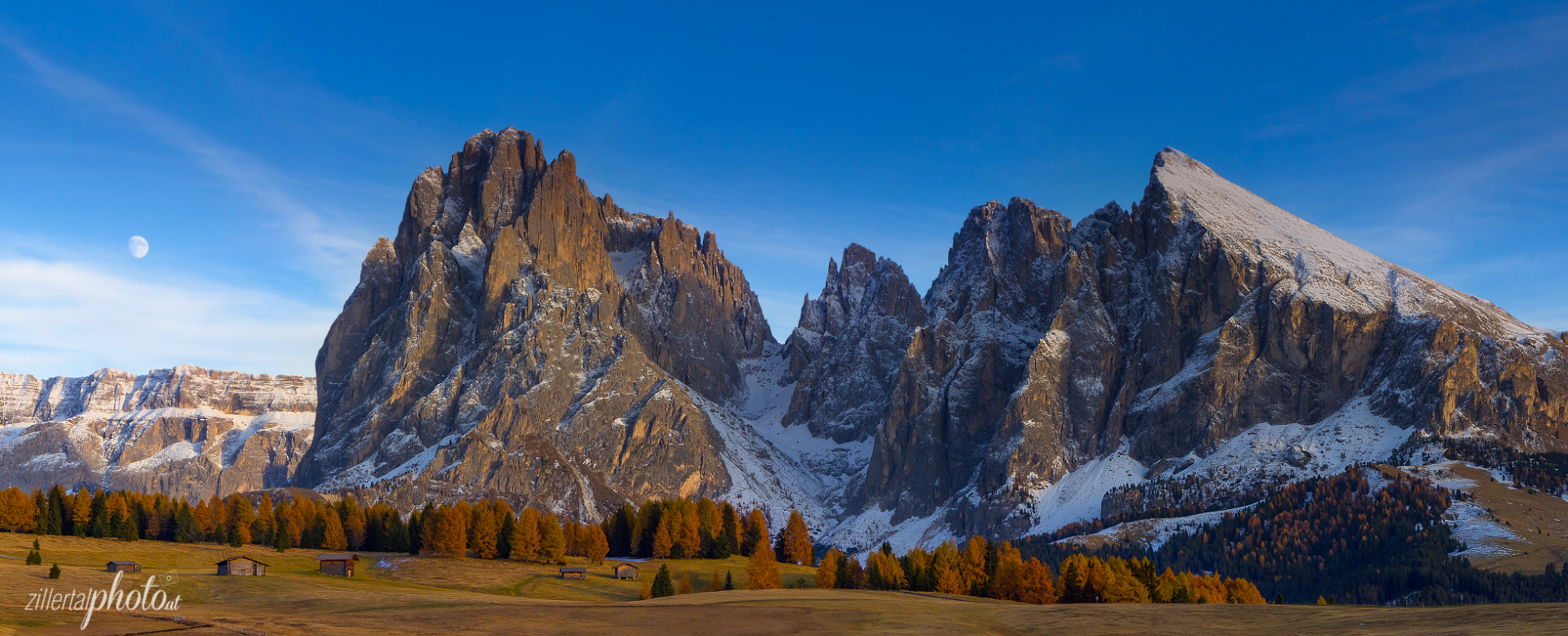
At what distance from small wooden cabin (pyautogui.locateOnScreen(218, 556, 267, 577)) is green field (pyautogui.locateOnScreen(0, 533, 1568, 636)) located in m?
3.24

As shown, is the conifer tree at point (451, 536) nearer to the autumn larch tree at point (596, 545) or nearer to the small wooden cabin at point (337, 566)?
the small wooden cabin at point (337, 566)

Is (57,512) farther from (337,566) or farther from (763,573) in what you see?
(763,573)

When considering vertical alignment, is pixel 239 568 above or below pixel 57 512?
below

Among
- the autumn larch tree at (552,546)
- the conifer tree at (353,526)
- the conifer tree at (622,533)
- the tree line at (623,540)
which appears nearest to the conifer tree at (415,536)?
the tree line at (623,540)

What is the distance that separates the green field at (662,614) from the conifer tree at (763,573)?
59.6ft

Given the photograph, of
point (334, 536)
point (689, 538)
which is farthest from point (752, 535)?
point (334, 536)

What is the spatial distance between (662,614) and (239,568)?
203ft

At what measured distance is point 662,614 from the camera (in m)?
82.1

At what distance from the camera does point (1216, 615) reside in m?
75.1

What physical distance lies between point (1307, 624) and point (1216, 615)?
887 centimetres

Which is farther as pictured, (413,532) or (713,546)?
(713,546)

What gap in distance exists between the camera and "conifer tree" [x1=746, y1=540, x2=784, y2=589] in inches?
5162

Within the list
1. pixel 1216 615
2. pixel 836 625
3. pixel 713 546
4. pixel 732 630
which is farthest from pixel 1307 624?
pixel 713 546

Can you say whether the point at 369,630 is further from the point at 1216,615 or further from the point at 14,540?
the point at 14,540
